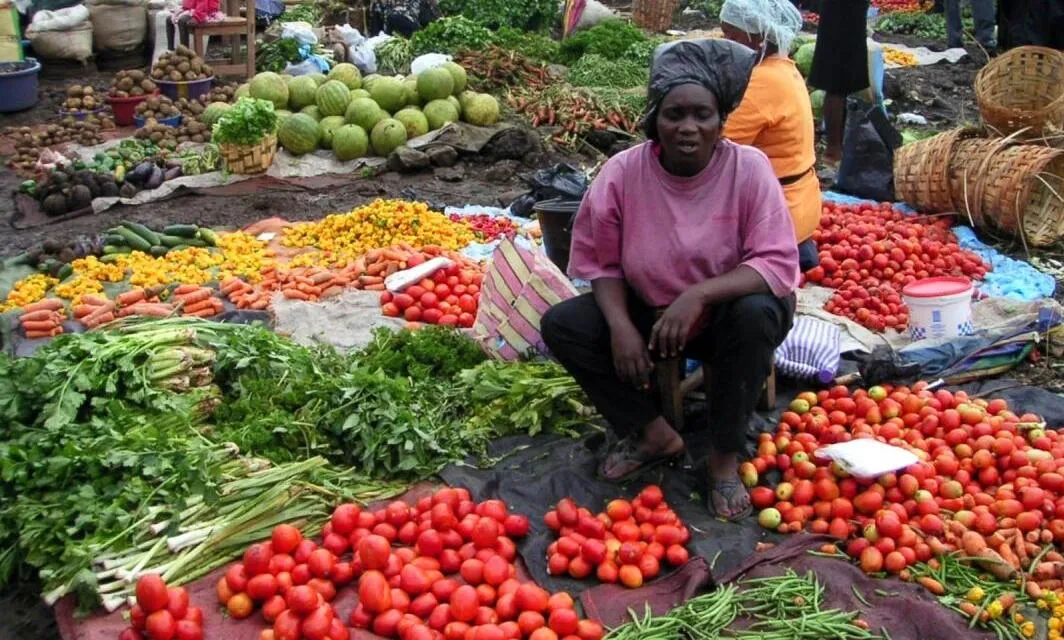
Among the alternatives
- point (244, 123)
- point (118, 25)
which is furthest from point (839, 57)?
point (118, 25)

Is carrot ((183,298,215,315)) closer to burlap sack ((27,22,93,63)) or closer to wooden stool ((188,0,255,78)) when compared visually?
wooden stool ((188,0,255,78))

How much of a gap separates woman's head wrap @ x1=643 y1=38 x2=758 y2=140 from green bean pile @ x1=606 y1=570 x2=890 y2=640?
1486mm


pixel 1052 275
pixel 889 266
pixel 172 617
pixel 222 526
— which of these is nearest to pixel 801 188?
pixel 889 266

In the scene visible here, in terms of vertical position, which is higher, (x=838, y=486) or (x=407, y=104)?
(x=838, y=486)

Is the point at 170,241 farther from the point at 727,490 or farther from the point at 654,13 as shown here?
the point at 654,13

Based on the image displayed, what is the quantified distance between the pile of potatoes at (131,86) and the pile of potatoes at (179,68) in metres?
0.18

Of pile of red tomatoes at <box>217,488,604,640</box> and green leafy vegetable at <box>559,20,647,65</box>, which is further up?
pile of red tomatoes at <box>217,488,604,640</box>

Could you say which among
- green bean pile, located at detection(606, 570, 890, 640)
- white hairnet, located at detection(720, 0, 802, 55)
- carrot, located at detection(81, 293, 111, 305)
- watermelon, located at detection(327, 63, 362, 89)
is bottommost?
carrot, located at detection(81, 293, 111, 305)

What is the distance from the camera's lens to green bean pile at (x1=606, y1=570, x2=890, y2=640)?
8.87 feet

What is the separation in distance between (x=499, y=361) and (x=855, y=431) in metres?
1.46

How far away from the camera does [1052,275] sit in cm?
557

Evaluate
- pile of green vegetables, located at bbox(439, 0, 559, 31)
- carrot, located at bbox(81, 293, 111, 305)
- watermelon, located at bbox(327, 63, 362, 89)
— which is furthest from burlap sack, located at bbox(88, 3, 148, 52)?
carrot, located at bbox(81, 293, 111, 305)

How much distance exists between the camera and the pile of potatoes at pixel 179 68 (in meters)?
10.3

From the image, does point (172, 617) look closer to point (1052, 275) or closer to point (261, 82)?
point (1052, 275)
